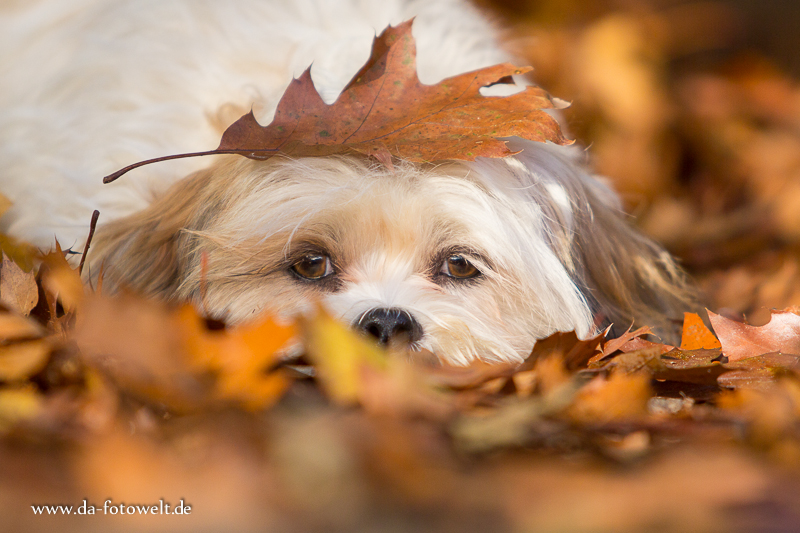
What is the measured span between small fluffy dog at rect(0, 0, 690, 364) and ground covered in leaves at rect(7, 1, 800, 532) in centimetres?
33

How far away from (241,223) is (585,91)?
2178 millimetres

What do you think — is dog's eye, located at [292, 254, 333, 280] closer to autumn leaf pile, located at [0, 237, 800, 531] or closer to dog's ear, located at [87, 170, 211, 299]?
dog's ear, located at [87, 170, 211, 299]

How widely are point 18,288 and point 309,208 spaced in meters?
0.64

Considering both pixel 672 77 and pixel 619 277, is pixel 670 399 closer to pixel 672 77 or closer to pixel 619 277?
pixel 619 277

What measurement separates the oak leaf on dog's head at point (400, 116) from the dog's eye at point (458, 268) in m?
0.32

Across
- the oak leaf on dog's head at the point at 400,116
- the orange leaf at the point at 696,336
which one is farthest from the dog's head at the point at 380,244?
the orange leaf at the point at 696,336

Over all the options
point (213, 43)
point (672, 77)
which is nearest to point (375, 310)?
point (213, 43)

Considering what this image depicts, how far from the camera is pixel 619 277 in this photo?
1927 millimetres

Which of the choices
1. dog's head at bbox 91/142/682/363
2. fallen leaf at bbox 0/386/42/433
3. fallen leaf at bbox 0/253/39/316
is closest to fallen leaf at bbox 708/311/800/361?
dog's head at bbox 91/142/682/363

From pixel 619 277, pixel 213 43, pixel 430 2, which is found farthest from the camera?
pixel 430 2

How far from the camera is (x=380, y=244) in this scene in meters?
1.72

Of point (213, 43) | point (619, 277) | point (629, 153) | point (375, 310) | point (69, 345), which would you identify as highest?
point (213, 43)

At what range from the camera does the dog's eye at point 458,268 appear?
5.78ft

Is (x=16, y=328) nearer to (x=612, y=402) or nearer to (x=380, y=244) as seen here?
(x=380, y=244)
